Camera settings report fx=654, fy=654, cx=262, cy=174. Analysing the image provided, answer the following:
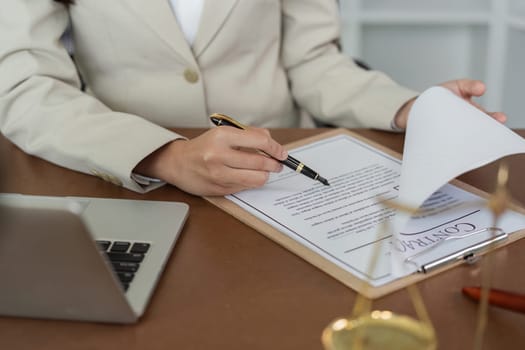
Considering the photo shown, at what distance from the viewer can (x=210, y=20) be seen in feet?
3.56

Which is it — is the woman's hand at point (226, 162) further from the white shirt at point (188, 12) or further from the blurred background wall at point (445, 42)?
the blurred background wall at point (445, 42)

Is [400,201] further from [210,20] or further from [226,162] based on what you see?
[210,20]

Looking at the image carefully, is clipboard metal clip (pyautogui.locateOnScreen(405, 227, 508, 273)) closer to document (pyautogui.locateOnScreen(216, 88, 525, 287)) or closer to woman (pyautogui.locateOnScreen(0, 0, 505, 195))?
document (pyautogui.locateOnScreen(216, 88, 525, 287))

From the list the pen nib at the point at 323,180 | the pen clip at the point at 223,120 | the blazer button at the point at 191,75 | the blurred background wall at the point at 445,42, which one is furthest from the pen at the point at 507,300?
the blurred background wall at the point at 445,42

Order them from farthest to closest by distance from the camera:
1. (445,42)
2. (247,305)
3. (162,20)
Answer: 1. (445,42)
2. (162,20)
3. (247,305)

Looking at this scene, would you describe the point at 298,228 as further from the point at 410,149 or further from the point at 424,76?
the point at 424,76

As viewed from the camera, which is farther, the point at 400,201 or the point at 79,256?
the point at 400,201

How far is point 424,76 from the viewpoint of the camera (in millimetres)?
2174

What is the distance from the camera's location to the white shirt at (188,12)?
3.62 ft

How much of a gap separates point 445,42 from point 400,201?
1575 millimetres

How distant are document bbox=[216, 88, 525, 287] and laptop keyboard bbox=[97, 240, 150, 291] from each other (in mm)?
150

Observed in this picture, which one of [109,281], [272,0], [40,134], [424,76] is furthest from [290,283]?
[424,76]

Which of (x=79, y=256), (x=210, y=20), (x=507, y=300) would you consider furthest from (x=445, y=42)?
(x=79, y=256)

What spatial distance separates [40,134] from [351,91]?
51 centimetres
